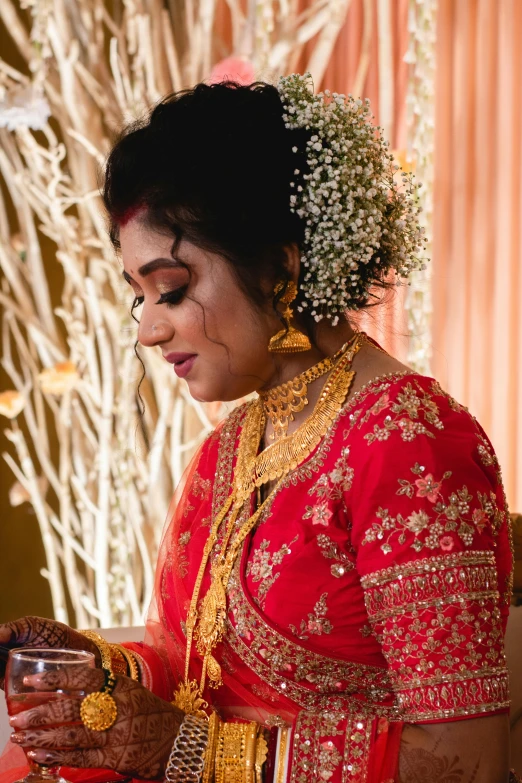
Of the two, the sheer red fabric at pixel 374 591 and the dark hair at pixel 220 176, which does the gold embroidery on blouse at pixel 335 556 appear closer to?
the sheer red fabric at pixel 374 591

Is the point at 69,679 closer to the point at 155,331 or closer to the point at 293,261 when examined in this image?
the point at 155,331

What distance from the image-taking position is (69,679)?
1081 mm

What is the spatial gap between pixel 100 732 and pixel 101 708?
0.03m

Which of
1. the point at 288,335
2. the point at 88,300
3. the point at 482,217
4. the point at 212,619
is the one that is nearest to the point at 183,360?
the point at 288,335

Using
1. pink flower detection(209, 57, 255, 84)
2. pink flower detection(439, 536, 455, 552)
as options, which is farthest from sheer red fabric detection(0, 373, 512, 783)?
pink flower detection(209, 57, 255, 84)

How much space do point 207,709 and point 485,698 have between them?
49 cm

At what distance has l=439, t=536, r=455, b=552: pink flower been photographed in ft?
3.72

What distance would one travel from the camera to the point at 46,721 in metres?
1.07

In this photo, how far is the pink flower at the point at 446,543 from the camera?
1.13 m

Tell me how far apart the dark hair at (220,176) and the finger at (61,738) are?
0.65 meters

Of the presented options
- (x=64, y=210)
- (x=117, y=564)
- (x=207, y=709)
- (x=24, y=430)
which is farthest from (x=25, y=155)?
(x=207, y=709)

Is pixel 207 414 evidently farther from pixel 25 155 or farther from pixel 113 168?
pixel 113 168

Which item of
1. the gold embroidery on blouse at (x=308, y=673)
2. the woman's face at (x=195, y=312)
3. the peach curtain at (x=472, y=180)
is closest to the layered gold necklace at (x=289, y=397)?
the woman's face at (x=195, y=312)

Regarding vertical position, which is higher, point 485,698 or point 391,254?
point 391,254
